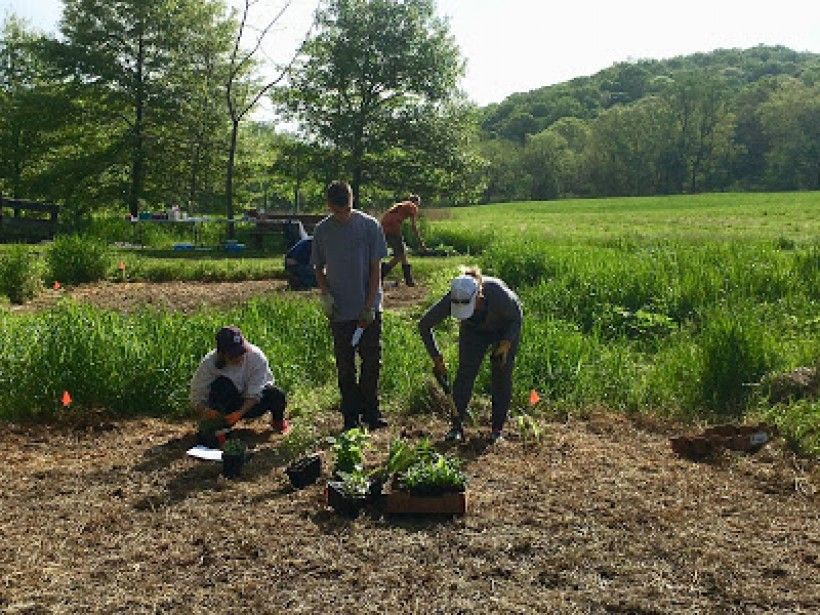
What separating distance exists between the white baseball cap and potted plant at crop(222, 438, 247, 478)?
1.57 m

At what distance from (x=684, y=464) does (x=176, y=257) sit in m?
14.0

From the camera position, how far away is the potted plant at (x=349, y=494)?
425 cm

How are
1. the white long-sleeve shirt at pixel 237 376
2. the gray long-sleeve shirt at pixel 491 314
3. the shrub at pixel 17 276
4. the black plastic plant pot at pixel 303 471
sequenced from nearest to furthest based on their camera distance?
the black plastic plant pot at pixel 303 471 → the gray long-sleeve shirt at pixel 491 314 → the white long-sleeve shirt at pixel 237 376 → the shrub at pixel 17 276

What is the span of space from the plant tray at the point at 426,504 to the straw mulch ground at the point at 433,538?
0.06m

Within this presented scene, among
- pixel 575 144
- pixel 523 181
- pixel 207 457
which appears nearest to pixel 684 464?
pixel 207 457

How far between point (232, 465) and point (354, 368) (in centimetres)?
128

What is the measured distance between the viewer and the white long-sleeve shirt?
5703 mm

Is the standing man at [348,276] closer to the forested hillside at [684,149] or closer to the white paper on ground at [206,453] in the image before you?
the white paper on ground at [206,453]

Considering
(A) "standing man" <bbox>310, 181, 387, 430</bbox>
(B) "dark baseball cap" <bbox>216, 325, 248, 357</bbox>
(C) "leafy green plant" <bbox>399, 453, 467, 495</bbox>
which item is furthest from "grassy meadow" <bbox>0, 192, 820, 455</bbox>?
(C) "leafy green plant" <bbox>399, 453, 467, 495</bbox>

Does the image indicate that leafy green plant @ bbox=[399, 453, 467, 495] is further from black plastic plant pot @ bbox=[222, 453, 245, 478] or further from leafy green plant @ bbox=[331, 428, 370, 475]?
black plastic plant pot @ bbox=[222, 453, 245, 478]

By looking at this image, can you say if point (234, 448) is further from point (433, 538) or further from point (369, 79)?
point (369, 79)

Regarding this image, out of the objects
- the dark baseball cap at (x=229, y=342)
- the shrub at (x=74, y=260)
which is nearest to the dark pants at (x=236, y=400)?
the dark baseball cap at (x=229, y=342)

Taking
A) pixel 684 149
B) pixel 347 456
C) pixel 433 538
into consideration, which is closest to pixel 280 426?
pixel 347 456

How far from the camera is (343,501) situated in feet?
14.0
